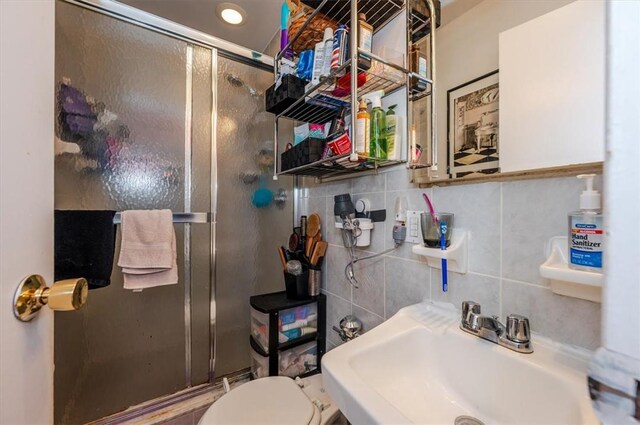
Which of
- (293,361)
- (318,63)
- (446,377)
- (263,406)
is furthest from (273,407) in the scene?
(318,63)

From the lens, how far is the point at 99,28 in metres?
1.01

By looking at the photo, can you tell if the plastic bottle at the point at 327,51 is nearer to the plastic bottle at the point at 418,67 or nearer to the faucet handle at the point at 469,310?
the plastic bottle at the point at 418,67

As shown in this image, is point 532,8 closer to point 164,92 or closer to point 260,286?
point 164,92

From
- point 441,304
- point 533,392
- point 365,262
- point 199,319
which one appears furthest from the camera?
point 199,319

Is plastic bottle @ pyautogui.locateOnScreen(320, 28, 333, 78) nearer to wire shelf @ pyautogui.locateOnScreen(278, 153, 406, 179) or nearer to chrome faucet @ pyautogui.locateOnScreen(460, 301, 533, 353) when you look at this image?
wire shelf @ pyautogui.locateOnScreen(278, 153, 406, 179)

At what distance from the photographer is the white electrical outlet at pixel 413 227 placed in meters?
0.77

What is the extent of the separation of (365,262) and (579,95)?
72cm

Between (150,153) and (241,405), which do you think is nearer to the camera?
(241,405)

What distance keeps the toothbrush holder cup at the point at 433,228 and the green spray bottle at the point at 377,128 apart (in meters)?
0.23

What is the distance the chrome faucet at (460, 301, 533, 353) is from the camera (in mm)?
528

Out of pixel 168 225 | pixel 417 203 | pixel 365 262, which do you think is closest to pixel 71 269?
pixel 168 225

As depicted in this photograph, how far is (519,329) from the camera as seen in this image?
0.53 m

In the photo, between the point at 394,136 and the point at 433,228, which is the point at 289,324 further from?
the point at 394,136

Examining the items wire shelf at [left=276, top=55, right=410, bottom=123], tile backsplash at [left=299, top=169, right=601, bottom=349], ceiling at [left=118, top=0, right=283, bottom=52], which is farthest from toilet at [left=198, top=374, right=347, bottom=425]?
ceiling at [left=118, top=0, right=283, bottom=52]
